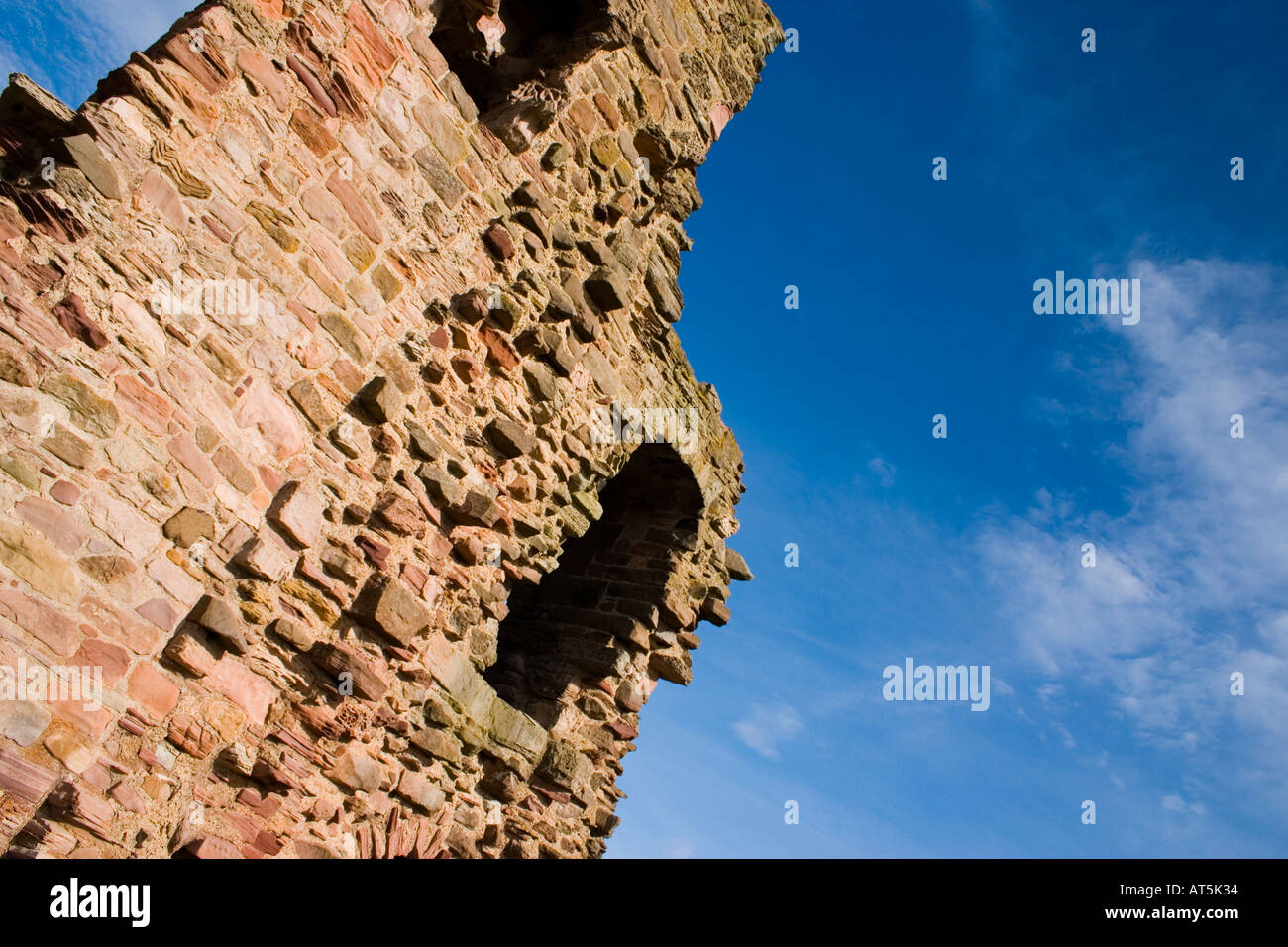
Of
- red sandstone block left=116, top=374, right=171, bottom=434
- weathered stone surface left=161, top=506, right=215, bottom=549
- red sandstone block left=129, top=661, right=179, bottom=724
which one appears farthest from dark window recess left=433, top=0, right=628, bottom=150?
red sandstone block left=129, top=661, right=179, bottom=724

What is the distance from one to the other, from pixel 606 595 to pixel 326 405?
3614mm

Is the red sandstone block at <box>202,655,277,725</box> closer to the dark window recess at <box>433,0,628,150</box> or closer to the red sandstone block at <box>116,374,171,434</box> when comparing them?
the red sandstone block at <box>116,374,171,434</box>

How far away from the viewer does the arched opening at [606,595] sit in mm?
6422

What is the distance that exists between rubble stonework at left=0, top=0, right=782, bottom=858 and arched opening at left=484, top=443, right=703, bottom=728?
11 cm

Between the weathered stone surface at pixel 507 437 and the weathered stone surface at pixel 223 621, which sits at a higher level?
the weathered stone surface at pixel 507 437

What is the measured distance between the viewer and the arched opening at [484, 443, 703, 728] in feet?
21.1

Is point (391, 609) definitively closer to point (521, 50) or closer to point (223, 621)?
point (223, 621)

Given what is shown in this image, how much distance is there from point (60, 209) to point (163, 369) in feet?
2.21

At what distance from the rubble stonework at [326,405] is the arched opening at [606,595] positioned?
107 millimetres

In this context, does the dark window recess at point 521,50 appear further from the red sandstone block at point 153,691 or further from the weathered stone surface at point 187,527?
the red sandstone block at point 153,691

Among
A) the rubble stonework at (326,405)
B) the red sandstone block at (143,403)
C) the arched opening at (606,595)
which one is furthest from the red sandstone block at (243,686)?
the arched opening at (606,595)

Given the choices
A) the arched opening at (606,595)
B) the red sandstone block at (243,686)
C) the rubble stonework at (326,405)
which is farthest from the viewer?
the arched opening at (606,595)

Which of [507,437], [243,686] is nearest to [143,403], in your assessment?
[243,686]
